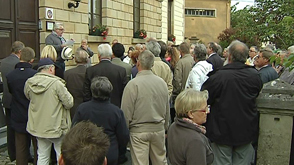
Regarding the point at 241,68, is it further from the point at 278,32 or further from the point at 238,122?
the point at 278,32

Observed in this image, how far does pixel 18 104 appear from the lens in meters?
5.21

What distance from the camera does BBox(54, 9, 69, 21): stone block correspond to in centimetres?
951

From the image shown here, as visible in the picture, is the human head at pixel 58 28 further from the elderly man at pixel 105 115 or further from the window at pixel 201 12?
the window at pixel 201 12

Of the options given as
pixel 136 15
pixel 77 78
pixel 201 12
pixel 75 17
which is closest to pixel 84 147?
pixel 77 78

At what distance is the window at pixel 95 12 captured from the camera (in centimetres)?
1188

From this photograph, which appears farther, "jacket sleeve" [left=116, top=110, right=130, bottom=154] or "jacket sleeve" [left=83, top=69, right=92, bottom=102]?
"jacket sleeve" [left=83, top=69, right=92, bottom=102]

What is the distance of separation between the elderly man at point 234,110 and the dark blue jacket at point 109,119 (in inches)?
45.9

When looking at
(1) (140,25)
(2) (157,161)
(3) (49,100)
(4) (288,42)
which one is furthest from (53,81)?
(4) (288,42)

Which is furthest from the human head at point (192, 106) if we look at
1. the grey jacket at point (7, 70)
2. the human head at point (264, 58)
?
the grey jacket at point (7, 70)

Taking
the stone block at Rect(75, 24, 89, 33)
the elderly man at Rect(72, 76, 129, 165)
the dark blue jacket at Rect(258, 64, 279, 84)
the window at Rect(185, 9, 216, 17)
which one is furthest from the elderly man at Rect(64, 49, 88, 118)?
the window at Rect(185, 9, 216, 17)

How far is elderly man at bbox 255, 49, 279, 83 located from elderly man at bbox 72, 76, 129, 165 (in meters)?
2.88

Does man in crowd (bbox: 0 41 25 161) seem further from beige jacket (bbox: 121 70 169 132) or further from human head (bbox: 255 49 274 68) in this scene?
human head (bbox: 255 49 274 68)

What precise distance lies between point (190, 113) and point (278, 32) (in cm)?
1651

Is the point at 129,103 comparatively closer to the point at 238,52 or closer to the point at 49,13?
the point at 238,52
